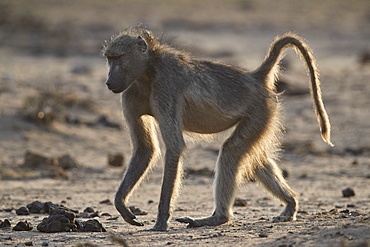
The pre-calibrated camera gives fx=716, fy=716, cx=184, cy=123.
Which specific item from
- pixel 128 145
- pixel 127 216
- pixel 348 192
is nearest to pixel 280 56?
pixel 348 192

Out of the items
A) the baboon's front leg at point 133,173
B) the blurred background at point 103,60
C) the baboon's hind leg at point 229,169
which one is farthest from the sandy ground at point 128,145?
the baboon's front leg at point 133,173

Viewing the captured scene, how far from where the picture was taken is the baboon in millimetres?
5266

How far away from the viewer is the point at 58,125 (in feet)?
32.2

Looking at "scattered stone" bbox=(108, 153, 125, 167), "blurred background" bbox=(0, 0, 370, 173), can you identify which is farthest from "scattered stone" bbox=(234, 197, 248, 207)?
"scattered stone" bbox=(108, 153, 125, 167)

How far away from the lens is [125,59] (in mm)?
5348

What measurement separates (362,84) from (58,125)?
21.6 feet

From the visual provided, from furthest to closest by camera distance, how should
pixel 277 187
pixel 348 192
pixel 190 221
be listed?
pixel 348 192 → pixel 277 187 → pixel 190 221

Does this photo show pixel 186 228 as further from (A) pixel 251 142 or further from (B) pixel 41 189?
(B) pixel 41 189

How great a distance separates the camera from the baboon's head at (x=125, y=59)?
17.3 feet

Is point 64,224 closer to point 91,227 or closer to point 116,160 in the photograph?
point 91,227

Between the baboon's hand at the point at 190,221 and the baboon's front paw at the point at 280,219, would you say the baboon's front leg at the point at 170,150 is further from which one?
the baboon's front paw at the point at 280,219

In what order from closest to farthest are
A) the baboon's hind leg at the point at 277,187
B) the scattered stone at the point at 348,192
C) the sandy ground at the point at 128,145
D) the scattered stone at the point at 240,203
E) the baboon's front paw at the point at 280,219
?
1. the sandy ground at the point at 128,145
2. the baboon's front paw at the point at 280,219
3. the baboon's hind leg at the point at 277,187
4. the scattered stone at the point at 240,203
5. the scattered stone at the point at 348,192

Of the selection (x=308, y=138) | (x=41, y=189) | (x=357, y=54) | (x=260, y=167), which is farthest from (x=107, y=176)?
(x=357, y=54)

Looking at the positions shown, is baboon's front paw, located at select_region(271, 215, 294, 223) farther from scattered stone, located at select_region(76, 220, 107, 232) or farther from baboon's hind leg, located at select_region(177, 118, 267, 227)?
scattered stone, located at select_region(76, 220, 107, 232)
